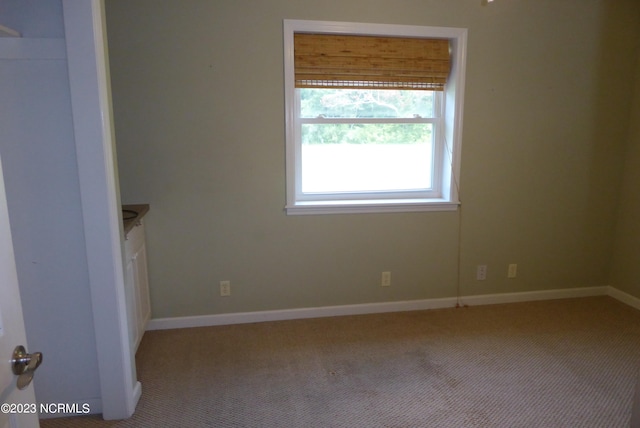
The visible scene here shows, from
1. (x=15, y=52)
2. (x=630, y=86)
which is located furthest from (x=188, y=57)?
(x=630, y=86)

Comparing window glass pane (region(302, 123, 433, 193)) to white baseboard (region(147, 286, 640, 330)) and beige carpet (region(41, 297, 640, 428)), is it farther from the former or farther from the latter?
beige carpet (region(41, 297, 640, 428))

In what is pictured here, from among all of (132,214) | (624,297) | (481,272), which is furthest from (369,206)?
(624,297)

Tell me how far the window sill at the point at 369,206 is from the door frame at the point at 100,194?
1.32 meters

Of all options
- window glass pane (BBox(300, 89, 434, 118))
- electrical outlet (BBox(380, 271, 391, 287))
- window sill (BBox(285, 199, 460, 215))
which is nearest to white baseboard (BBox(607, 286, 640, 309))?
window sill (BBox(285, 199, 460, 215))

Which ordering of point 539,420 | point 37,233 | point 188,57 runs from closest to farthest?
point 37,233 < point 539,420 < point 188,57

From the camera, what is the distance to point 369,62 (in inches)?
115

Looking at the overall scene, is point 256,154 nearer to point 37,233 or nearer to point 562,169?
point 37,233

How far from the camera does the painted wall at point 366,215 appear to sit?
2711mm

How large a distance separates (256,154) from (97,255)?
50.7 inches

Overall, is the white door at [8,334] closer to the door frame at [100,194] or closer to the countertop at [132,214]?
the door frame at [100,194]

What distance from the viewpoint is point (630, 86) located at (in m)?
3.31

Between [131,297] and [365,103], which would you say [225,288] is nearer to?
[131,297]

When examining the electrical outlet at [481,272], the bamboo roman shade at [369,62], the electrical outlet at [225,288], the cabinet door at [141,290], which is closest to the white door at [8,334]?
the cabinet door at [141,290]

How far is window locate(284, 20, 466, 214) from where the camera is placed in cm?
288
